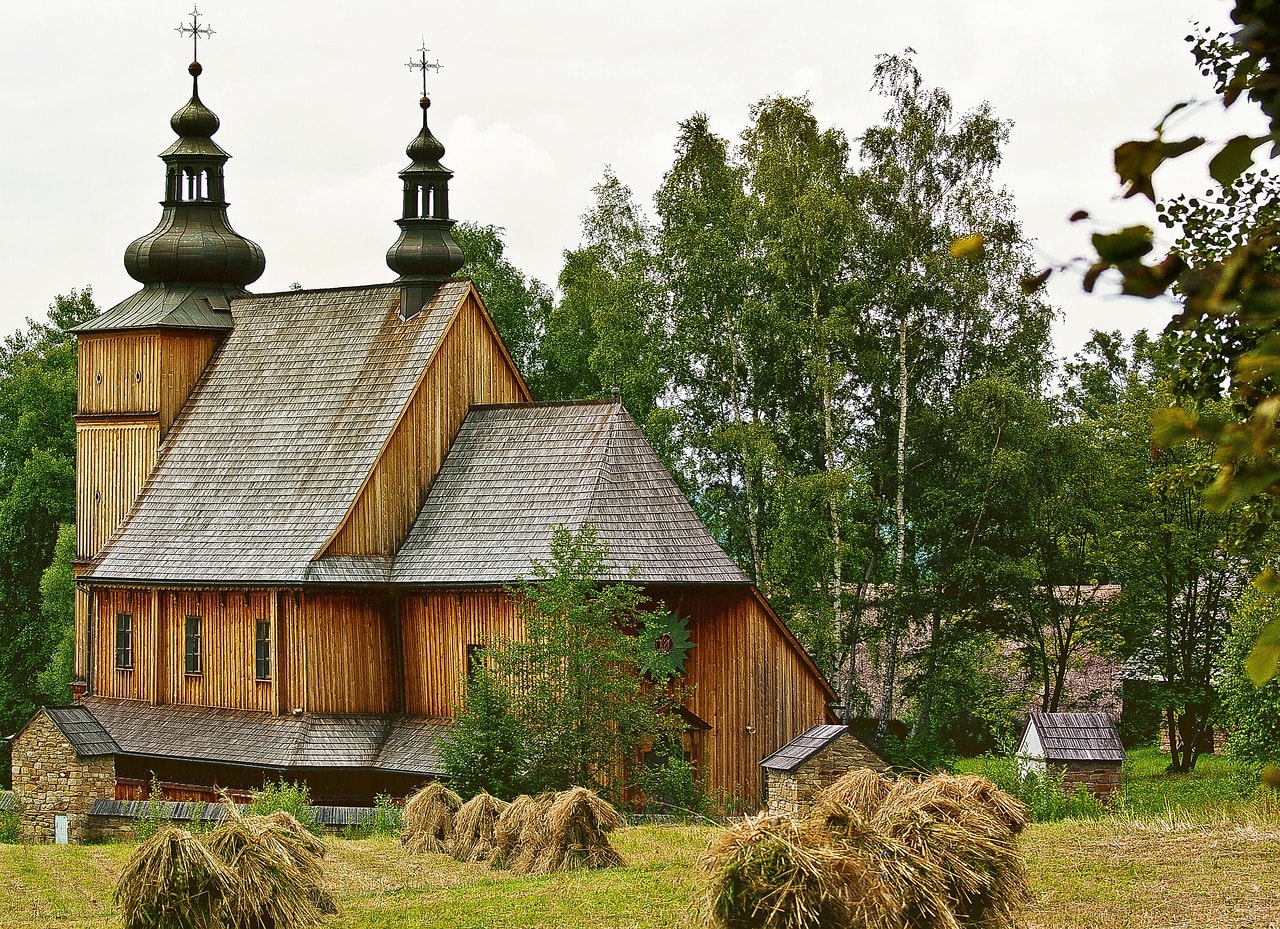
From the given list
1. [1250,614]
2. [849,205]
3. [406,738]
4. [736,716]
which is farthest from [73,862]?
[849,205]

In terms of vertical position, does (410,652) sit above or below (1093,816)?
above

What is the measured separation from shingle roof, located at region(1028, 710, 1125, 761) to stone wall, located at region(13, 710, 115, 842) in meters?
13.3

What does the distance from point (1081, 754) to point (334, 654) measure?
11.9 meters

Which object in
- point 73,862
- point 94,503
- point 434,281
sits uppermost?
point 434,281

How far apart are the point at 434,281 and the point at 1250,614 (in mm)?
14530

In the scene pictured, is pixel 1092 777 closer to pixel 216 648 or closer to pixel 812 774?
pixel 812 774

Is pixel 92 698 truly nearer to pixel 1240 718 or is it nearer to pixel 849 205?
pixel 849 205

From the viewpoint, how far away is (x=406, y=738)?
24016 mm

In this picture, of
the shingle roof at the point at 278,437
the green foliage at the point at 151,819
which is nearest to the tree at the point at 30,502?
the shingle roof at the point at 278,437

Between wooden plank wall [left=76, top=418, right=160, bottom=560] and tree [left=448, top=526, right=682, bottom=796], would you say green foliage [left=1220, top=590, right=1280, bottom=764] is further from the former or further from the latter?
wooden plank wall [left=76, top=418, right=160, bottom=560]

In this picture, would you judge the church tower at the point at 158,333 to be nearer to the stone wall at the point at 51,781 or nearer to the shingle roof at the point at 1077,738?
the stone wall at the point at 51,781

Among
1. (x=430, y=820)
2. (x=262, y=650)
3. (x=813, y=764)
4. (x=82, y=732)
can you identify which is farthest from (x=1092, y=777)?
(x=82, y=732)

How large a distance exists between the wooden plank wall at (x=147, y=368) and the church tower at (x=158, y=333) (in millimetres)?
19

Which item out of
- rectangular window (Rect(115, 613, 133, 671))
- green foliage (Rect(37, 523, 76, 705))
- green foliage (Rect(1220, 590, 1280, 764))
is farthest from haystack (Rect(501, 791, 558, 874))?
green foliage (Rect(37, 523, 76, 705))
